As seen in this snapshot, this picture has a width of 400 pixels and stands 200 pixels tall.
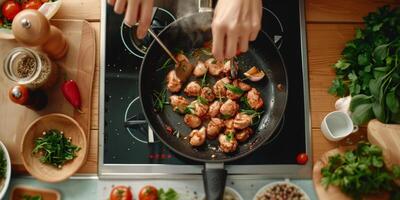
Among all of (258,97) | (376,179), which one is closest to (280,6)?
(258,97)

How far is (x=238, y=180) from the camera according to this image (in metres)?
1.31

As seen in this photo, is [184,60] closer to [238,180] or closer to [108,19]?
[108,19]

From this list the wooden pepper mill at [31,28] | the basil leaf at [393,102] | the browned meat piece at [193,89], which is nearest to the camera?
the wooden pepper mill at [31,28]

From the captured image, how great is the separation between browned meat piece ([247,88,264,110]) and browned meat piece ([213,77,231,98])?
0.27 ft

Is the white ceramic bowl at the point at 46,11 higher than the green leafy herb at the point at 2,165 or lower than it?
higher

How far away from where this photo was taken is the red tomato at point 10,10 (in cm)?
130

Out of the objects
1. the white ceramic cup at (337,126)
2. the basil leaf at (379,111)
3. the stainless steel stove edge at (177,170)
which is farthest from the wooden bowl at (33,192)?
the basil leaf at (379,111)

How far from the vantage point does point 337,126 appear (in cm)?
133

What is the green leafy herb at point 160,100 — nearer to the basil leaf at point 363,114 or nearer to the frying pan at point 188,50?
the frying pan at point 188,50

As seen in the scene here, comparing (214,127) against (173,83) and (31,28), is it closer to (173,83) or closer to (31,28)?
(173,83)

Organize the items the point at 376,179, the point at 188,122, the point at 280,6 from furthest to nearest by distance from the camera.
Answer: the point at 280,6 → the point at 188,122 → the point at 376,179

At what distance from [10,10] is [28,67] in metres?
0.21

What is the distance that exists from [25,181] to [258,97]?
0.79m

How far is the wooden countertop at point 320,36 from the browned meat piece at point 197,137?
1.02 ft
